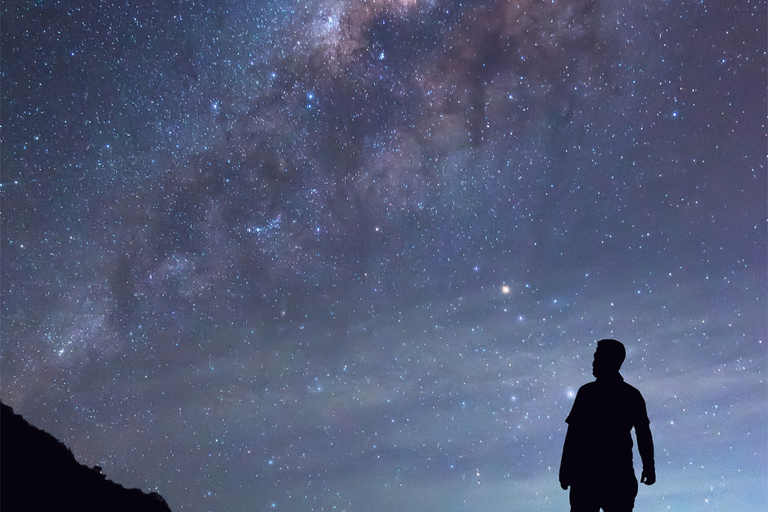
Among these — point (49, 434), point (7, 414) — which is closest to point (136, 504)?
point (49, 434)

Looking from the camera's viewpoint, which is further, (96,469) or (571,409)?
(96,469)

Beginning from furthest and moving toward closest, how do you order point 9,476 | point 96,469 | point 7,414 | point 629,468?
1. point 96,469
2. point 629,468
3. point 7,414
4. point 9,476

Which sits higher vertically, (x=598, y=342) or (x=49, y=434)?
(x=598, y=342)

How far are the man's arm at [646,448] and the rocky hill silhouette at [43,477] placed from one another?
5.04 m

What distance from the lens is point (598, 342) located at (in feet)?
15.6

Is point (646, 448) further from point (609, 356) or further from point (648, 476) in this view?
point (609, 356)

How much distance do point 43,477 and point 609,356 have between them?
4895mm

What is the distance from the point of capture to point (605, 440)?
4668 mm

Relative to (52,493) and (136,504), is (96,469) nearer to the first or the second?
(136,504)

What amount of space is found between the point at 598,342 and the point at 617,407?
0.60m

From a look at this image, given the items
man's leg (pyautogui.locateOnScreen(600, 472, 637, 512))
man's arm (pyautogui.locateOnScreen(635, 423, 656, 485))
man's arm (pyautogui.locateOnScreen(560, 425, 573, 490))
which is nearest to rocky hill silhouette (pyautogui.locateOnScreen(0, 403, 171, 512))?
man's arm (pyautogui.locateOnScreen(560, 425, 573, 490))

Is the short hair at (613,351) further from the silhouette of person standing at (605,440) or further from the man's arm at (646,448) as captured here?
the man's arm at (646,448)

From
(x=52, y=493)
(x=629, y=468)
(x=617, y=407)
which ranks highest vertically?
(x=617, y=407)

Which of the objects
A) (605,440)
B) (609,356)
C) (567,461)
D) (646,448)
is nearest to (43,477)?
(567,461)
